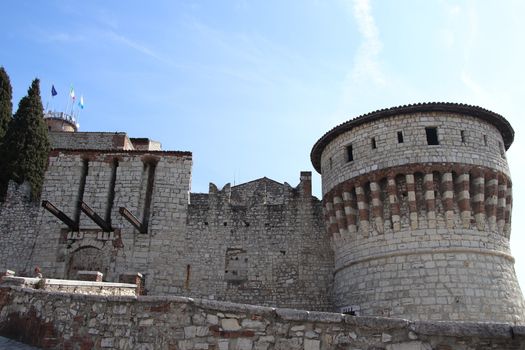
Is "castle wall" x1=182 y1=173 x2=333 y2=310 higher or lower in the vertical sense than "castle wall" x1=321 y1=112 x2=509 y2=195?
lower

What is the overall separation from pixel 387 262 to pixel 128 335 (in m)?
8.03

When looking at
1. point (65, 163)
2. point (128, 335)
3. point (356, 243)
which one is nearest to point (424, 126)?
point (356, 243)

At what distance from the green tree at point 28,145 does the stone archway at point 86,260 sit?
325 centimetres

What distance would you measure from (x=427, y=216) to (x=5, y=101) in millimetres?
20724

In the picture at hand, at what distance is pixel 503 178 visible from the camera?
1354 cm

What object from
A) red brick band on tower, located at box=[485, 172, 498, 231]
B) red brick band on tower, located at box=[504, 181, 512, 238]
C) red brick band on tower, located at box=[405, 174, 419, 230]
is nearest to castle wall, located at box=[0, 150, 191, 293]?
red brick band on tower, located at box=[405, 174, 419, 230]

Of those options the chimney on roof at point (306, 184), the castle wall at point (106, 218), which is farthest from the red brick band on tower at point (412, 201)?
the castle wall at point (106, 218)

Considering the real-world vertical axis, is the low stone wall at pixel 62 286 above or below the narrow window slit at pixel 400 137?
below

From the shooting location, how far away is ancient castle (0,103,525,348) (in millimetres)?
12445

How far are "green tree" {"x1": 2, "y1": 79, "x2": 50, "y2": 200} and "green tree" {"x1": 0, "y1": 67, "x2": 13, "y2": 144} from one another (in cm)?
146

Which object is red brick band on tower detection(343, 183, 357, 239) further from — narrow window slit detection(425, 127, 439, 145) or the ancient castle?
narrow window slit detection(425, 127, 439, 145)

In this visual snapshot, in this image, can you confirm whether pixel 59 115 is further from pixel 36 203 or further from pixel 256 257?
pixel 256 257

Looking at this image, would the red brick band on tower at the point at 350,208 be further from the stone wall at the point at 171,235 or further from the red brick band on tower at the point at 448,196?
the stone wall at the point at 171,235

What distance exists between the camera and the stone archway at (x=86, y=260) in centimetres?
1648
